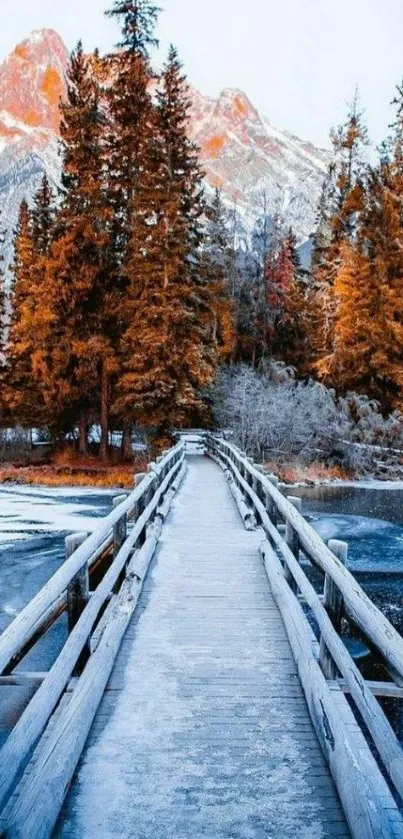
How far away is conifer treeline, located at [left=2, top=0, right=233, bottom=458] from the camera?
2519 cm

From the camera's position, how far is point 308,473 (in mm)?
27922

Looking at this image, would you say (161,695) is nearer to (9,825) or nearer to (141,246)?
(9,825)

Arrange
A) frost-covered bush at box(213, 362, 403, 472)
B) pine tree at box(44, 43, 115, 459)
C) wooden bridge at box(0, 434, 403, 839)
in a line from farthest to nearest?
frost-covered bush at box(213, 362, 403, 472)
pine tree at box(44, 43, 115, 459)
wooden bridge at box(0, 434, 403, 839)

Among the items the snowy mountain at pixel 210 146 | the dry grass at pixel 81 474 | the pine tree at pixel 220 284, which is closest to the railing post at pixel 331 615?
the dry grass at pixel 81 474

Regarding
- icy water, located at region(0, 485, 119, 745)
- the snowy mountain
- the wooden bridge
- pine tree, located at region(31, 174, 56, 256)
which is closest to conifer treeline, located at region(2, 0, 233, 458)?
icy water, located at region(0, 485, 119, 745)

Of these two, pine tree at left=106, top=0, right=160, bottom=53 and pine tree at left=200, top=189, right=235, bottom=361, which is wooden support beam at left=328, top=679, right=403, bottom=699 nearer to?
pine tree at left=106, top=0, right=160, bottom=53

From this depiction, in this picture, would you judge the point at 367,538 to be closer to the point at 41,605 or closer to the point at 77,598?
the point at 77,598

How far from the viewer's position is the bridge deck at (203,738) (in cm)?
291

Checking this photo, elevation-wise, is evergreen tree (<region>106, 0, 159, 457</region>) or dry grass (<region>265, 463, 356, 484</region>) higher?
evergreen tree (<region>106, 0, 159, 457</region>)

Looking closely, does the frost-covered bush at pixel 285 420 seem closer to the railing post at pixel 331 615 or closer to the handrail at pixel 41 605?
the handrail at pixel 41 605

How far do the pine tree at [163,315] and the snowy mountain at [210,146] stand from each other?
81.9 metres

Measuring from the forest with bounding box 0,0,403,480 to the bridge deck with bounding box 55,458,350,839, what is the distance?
63.1ft

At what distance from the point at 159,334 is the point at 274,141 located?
152015mm

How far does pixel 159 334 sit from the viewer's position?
80.9 feet
